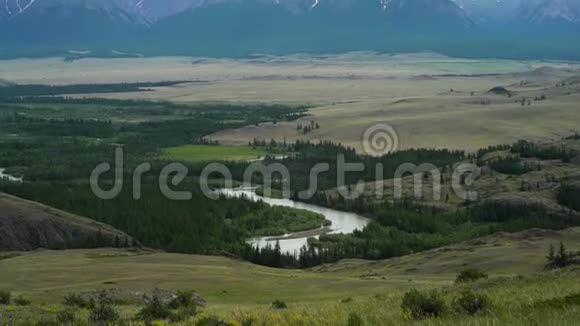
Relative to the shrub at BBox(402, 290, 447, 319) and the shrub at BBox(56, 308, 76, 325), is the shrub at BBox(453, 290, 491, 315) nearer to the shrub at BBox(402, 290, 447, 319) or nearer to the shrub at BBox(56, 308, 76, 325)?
the shrub at BBox(402, 290, 447, 319)

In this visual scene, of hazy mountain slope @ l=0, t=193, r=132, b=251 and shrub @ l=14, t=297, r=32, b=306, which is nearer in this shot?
shrub @ l=14, t=297, r=32, b=306

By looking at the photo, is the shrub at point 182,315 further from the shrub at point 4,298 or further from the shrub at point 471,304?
the shrub at point 4,298

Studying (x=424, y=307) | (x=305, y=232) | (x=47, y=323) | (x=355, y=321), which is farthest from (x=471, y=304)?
(x=305, y=232)

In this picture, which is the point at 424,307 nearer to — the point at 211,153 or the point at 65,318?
the point at 65,318

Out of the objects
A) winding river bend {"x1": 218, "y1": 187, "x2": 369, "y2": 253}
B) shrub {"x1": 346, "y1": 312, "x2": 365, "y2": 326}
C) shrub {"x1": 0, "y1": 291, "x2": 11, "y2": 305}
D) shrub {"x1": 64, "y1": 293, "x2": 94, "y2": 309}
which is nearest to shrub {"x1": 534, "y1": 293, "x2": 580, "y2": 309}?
shrub {"x1": 346, "y1": 312, "x2": 365, "y2": 326}

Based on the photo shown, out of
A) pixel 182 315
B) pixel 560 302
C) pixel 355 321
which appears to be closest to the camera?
pixel 355 321

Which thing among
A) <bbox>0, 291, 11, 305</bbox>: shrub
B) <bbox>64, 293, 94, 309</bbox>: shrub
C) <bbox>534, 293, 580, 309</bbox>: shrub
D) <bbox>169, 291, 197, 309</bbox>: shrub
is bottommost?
<bbox>64, 293, 94, 309</bbox>: shrub

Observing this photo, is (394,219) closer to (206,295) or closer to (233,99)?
(206,295)
